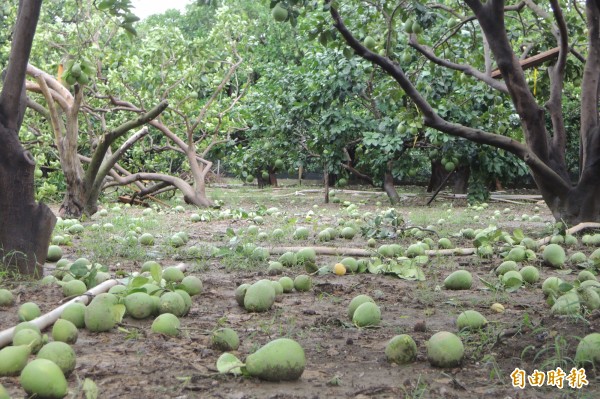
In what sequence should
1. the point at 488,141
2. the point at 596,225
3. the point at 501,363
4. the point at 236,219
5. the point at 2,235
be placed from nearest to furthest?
the point at 501,363 < the point at 2,235 < the point at 596,225 < the point at 488,141 < the point at 236,219

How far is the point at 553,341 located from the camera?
2.74 meters

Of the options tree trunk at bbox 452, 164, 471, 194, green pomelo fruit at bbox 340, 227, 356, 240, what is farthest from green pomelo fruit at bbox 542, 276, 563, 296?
tree trunk at bbox 452, 164, 471, 194

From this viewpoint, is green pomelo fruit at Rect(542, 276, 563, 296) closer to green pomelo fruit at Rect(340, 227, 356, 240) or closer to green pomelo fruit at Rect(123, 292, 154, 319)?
green pomelo fruit at Rect(123, 292, 154, 319)

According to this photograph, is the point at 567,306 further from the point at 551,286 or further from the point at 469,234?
the point at 469,234

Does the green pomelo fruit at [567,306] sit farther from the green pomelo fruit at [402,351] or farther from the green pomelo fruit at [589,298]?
the green pomelo fruit at [402,351]

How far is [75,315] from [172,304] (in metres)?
0.48

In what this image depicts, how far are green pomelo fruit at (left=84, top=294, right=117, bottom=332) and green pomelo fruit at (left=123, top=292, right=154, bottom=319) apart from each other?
174 mm

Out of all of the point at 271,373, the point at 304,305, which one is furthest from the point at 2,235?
the point at 271,373

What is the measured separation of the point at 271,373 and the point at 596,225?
5183mm

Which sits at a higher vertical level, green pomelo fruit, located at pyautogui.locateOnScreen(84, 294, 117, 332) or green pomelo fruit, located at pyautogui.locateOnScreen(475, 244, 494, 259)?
green pomelo fruit, located at pyautogui.locateOnScreen(475, 244, 494, 259)

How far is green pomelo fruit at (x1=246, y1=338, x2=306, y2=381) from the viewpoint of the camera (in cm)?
242

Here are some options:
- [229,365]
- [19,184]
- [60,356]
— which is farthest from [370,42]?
[60,356]

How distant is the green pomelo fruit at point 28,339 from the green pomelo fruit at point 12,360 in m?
0.11

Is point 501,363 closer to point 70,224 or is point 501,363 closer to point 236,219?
point 70,224
